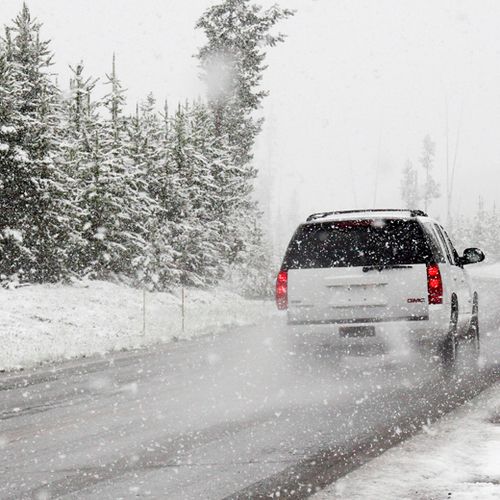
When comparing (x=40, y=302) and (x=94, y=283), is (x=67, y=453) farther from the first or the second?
(x=94, y=283)

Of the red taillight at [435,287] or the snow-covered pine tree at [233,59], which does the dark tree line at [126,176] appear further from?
the red taillight at [435,287]

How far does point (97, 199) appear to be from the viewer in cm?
2411

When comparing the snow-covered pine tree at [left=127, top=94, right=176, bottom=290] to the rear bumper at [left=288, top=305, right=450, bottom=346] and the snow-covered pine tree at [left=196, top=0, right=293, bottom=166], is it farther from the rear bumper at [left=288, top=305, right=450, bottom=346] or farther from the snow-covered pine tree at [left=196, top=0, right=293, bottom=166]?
the rear bumper at [left=288, top=305, right=450, bottom=346]

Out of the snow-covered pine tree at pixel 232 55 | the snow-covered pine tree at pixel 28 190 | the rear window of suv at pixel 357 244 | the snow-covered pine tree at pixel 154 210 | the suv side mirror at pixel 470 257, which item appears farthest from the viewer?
the snow-covered pine tree at pixel 232 55

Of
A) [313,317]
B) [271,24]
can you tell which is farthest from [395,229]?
[271,24]

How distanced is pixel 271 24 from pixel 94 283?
20902mm

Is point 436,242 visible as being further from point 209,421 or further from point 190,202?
point 190,202

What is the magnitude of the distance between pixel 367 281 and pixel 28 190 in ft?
46.7

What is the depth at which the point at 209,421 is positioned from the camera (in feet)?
21.8

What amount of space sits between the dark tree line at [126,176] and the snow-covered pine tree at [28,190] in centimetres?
3

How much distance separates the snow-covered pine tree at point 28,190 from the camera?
66.9 feet

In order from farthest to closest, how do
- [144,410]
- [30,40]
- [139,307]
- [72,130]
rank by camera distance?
[72,130] < [30,40] < [139,307] < [144,410]

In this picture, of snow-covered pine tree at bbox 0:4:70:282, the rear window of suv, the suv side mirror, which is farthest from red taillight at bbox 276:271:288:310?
snow-covered pine tree at bbox 0:4:70:282

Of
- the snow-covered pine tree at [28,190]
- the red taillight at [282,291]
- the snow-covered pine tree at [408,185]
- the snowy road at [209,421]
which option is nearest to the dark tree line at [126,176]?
the snow-covered pine tree at [28,190]
